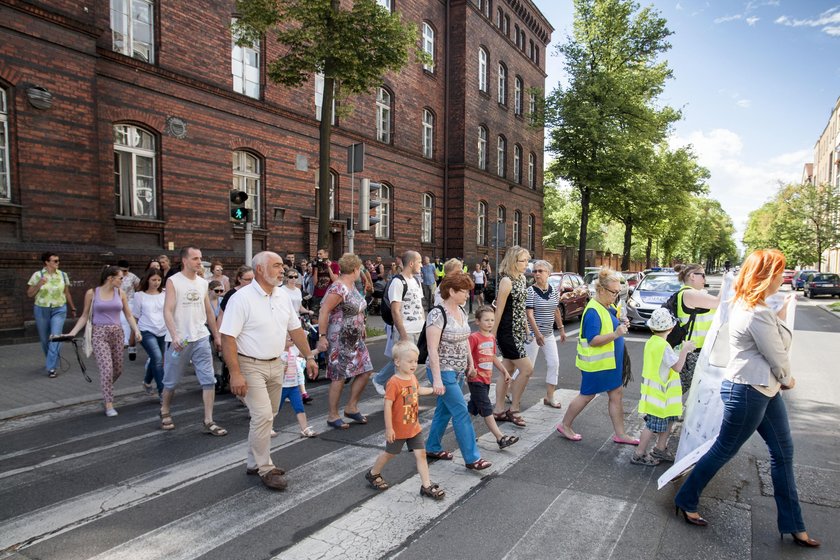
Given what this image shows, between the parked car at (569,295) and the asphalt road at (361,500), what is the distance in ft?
30.0

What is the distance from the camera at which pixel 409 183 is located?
73.8 feet

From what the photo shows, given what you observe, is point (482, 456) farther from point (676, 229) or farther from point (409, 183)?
point (676, 229)

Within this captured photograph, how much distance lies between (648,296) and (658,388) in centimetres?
1035

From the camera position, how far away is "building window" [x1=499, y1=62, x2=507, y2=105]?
2930 cm

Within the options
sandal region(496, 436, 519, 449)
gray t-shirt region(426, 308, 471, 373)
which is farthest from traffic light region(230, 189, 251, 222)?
sandal region(496, 436, 519, 449)

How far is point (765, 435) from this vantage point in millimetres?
3326

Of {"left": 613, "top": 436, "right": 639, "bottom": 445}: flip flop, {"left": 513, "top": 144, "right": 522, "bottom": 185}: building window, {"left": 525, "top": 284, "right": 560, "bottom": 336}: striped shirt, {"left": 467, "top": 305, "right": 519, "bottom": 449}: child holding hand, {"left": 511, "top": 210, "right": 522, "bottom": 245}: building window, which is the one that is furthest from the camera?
{"left": 511, "top": 210, "right": 522, "bottom": 245}: building window

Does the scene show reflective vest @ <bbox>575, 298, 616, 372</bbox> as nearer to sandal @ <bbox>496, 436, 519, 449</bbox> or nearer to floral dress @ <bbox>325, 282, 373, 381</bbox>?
sandal @ <bbox>496, 436, 519, 449</bbox>

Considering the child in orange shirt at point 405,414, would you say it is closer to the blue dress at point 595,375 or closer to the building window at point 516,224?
the blue dress at point 595,375

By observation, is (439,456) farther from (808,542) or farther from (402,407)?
(808,542)

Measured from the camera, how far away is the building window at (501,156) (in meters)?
29.4

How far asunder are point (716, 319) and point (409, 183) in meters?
19.5

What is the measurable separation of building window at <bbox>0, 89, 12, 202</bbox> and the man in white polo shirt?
29.1 ft

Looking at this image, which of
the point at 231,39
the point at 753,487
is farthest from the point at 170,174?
the point at 753,487
